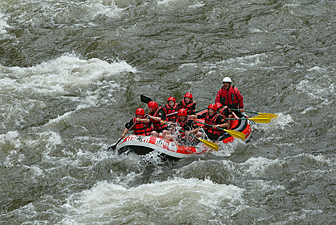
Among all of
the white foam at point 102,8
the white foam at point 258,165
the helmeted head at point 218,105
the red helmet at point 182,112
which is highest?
the white foam at point 102,8

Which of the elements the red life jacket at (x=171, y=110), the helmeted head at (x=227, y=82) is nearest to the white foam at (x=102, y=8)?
the helmeted head at (x=227, y=82)

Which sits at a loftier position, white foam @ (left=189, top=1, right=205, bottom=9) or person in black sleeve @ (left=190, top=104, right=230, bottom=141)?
white foam @ (left=189, top=1, right=205, bottom=9)

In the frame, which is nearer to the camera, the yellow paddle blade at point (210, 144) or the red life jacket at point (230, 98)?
the yellow paddle blade at point (210, 144)

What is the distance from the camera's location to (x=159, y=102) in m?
13.5

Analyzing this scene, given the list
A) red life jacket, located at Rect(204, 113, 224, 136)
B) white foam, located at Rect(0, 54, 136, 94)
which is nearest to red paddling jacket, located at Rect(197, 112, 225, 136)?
red life jacket, located at Rect(204, 113, 224, 136)

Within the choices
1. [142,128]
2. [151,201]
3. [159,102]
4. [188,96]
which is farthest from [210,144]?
[159,102]

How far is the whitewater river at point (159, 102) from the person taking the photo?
8.68 m

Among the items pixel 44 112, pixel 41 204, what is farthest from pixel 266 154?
pixel 44 112

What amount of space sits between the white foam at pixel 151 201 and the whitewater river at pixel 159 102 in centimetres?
3

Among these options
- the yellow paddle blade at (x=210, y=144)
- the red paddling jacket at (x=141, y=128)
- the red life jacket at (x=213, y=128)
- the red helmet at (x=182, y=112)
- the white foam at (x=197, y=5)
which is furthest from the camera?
the white foam at (x=197, y=5)

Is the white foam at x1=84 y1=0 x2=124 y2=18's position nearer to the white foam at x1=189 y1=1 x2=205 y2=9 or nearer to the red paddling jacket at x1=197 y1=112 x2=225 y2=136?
the white foam at x1=189 y1=1 x2=205 y2=9

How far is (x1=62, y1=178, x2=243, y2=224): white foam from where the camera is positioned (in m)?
8.34

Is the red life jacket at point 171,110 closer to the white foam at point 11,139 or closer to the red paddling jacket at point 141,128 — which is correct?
the red paddling jacket at point 141,128

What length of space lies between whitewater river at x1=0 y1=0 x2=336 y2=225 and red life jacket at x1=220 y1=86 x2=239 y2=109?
3.17ft
